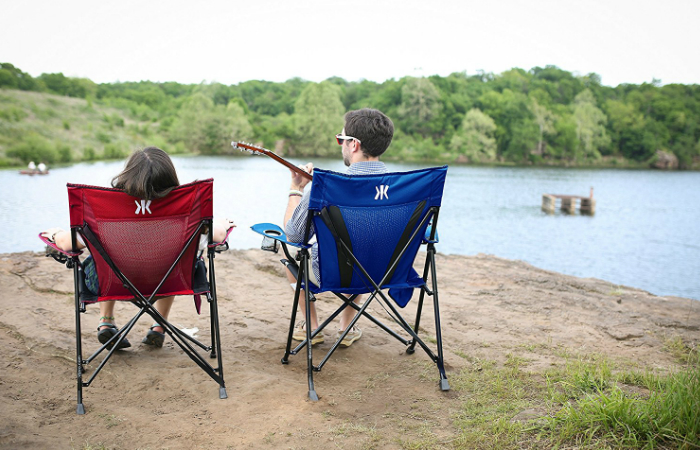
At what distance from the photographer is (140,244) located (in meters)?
2.67

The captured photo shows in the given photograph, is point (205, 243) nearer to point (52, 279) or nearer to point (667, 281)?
point (52, 279)

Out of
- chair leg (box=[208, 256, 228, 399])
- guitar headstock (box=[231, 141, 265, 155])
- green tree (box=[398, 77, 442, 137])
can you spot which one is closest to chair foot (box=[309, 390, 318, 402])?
chair leg (box=[208, 256, 228, 399])

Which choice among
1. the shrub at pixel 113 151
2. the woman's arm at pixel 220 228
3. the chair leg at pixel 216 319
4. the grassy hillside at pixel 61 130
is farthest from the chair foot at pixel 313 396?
the shrub at pixel 113 151

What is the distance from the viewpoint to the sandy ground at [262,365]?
7.40 feet

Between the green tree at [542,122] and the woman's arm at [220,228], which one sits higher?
the green tree at [542,122]

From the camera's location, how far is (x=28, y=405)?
7.91ft

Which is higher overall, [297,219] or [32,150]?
[297,219]

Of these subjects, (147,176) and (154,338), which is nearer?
(147,176)

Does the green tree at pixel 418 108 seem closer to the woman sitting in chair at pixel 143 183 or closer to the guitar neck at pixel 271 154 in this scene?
the guitar neck at pixel 271 154

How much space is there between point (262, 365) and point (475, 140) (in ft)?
200

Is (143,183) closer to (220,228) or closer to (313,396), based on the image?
(220,228)

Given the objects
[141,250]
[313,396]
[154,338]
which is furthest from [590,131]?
[141,250]

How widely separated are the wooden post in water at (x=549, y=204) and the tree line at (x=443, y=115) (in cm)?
2637

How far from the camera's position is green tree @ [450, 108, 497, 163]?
60.8 m
